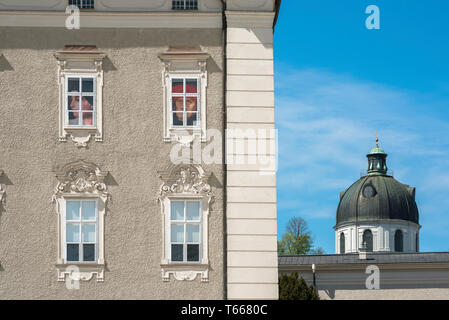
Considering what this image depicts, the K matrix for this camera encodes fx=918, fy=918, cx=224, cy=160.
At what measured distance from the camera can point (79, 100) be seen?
2266 cm

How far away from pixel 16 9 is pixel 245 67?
592 cm

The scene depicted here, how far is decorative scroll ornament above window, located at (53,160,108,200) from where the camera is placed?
22.2 metres

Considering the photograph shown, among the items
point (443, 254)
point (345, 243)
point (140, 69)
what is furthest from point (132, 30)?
point (345, 243)

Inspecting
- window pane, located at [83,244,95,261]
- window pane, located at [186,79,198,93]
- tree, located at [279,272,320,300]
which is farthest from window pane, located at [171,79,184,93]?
tree, located at [279,272,320,300]

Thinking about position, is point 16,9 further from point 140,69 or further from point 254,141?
point 254,141

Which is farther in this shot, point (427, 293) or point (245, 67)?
point (427, 293)

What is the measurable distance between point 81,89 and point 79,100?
279 millimetres

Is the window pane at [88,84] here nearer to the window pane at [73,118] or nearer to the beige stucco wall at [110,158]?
the beige stucco wall at [110,158]

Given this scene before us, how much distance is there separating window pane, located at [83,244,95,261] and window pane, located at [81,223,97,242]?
0.14 m

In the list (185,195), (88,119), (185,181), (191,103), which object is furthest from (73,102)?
(185,195)

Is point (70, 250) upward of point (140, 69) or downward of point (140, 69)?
downward

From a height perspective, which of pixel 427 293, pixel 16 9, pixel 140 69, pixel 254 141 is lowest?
pixel 427 293

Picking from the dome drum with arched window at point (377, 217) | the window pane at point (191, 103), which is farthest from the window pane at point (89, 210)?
the dome drum with arched window at point (377, 217)

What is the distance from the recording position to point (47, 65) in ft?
74.8
